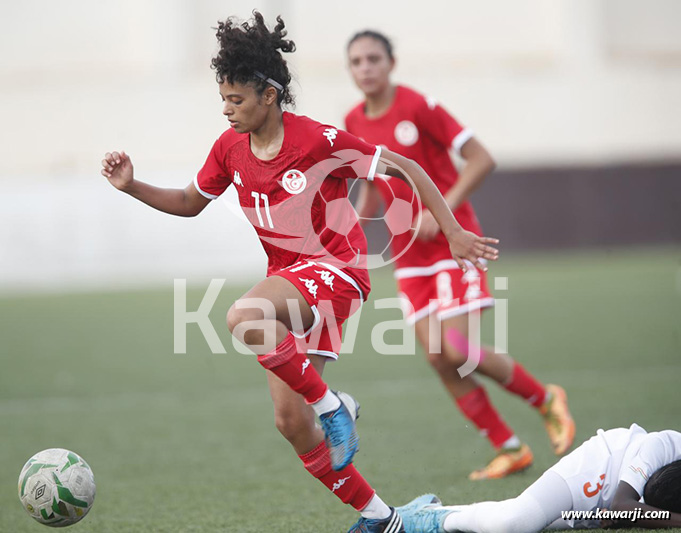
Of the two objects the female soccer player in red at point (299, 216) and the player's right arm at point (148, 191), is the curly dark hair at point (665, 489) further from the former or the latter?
the player's right arm at point (148, 191)

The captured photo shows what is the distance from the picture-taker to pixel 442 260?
491 centimetres

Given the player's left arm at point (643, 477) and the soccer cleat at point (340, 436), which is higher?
the soccer cleat at point (340, 436)

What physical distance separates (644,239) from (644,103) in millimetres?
3837

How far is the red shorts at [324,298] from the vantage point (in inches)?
134

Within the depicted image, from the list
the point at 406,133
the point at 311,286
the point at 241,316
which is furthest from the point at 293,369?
the point at 406,133

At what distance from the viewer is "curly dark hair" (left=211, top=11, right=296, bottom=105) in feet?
11.2

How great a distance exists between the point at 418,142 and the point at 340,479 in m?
2.11

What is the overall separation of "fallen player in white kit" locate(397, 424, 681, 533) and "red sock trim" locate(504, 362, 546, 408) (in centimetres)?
151

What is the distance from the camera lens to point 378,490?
4297 millimetres

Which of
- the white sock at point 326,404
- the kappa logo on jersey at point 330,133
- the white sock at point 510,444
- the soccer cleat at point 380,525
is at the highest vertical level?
the kappa logo on jersey at point 330,133

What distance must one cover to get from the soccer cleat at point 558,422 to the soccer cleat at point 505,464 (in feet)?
0.63

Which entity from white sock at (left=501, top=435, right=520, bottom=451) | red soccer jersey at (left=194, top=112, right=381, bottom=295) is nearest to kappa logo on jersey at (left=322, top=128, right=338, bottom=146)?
red soccer jersey at (left=194, top=112, right=381, bottom=295)

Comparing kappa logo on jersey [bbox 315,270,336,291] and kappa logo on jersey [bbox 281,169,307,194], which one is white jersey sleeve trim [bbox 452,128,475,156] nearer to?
kappa logo on jersey [bbox 281,169,307,194]

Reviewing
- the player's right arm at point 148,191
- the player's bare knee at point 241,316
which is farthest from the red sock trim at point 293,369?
the player's right arm at point 148,191
